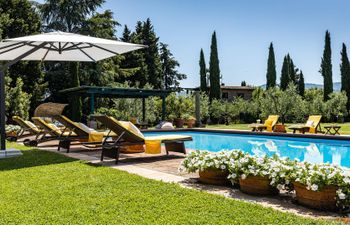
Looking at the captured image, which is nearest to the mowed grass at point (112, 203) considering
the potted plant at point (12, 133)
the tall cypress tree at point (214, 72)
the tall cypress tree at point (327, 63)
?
the potted plant at point (12, 133)

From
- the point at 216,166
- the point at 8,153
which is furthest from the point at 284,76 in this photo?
the point at 216,166

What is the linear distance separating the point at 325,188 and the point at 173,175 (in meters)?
2.63

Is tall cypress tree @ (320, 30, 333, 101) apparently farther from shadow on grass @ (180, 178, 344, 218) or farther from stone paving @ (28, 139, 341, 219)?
shadow on grass @ (180, 178, 344, 218)

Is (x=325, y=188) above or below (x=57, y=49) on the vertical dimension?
below

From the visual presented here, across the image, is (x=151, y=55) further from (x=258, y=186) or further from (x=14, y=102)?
(x=258, y=186)

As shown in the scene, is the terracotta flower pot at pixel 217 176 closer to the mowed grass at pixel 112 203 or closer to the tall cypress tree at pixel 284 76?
the mowed grass at pixel 112 203

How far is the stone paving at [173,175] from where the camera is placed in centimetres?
404

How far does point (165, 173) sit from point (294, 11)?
14.8m

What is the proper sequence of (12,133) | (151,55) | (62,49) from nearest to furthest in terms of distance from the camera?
(62,49) → (12,133) → (151,55)

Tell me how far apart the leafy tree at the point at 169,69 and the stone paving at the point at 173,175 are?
36.3m

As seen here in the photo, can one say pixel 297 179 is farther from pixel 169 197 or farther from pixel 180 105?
pixel 180 105

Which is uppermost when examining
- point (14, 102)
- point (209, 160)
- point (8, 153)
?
point (14, 102)

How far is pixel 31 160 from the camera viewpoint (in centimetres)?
769

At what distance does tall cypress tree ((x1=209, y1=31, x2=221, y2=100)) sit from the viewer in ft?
113
